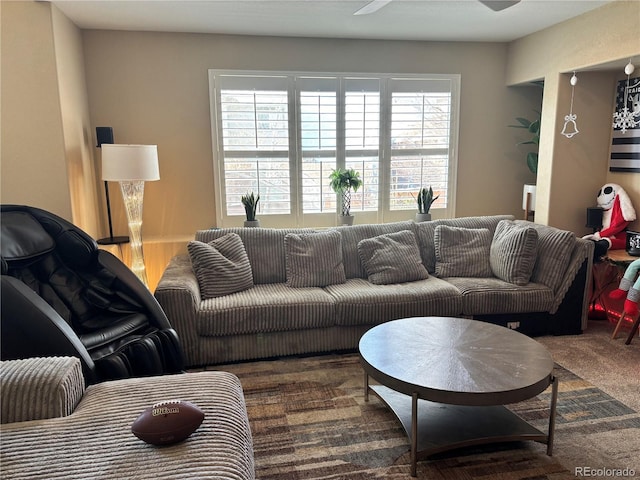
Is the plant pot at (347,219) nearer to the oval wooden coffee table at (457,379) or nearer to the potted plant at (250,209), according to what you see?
the potted plant at (250,209)

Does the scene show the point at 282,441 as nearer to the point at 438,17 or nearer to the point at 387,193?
the point at 387,193

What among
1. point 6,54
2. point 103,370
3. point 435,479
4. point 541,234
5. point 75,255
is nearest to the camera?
point 435,479

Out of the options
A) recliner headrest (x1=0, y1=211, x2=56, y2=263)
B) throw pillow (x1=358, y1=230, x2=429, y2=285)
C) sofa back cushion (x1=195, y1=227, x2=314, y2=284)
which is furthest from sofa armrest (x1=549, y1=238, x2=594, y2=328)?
recliner headrest (x1=0, y1=211, x2=56, y2=263)

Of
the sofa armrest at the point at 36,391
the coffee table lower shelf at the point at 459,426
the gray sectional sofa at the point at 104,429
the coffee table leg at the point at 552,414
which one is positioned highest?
the sofa armrest at the point at 36,391

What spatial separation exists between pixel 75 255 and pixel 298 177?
2229 mm

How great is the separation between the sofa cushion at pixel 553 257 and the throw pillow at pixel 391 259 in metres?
0.83

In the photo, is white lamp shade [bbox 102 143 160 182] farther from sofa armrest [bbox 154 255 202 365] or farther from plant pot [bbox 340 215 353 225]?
plant pot [bbox 340 215 353 225]

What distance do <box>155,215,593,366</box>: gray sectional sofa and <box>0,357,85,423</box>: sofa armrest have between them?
125cm

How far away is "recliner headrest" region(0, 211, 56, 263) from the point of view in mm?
2219

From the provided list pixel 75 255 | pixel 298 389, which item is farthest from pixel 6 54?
pixel 298 389

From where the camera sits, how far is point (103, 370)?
6.63ft

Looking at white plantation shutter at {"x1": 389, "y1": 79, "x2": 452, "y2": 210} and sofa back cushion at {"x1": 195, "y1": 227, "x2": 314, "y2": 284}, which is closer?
sofa back cushion at {"x1": 195, "y1": 227, "x2": 314, "y2": 284}

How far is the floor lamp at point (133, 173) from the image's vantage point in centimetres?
328

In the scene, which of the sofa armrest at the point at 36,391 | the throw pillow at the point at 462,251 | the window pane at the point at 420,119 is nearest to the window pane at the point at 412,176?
the window pane at the point at 420,119
